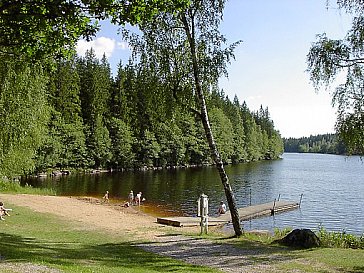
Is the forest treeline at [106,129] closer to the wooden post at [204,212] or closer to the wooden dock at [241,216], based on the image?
the wooden dock at [241,216]

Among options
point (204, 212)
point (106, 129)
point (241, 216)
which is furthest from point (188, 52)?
point (106, 129)

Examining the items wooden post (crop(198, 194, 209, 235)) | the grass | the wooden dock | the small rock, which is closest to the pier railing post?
wooden post (crop(198, 194, 209, 235))

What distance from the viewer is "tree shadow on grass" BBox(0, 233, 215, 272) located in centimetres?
1087

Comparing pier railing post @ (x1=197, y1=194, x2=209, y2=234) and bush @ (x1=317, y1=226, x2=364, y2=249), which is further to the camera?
pier railing post @ (x1=197, y1=194, x2=209, y2=234)

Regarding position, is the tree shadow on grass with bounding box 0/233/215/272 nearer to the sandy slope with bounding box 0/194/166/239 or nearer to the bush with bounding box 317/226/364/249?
the sandy slope with bounding box 0/194/166/239

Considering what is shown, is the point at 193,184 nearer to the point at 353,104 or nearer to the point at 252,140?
the point at 353,104

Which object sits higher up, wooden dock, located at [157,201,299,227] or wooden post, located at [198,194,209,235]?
wooden post, located at [198,194,209,235]

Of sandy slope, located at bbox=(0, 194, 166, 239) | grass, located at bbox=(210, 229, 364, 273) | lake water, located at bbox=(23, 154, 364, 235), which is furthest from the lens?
lake water, located at bbox=(23, 154, 364, 235)

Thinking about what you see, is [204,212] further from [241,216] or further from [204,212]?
[241,216]

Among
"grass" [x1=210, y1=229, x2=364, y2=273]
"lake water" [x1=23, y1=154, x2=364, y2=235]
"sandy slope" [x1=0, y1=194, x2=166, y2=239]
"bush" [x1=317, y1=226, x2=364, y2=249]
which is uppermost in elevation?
"grass" [x1=210, y1=229, x2=364, y2=273]

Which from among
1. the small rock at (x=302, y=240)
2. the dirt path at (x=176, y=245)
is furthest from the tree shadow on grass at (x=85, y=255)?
the small rock at (x=302, y=240)

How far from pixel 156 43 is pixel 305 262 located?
9.61m

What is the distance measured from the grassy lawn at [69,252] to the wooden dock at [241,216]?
622 centimetres

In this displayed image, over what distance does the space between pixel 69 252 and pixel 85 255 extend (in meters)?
0.58
